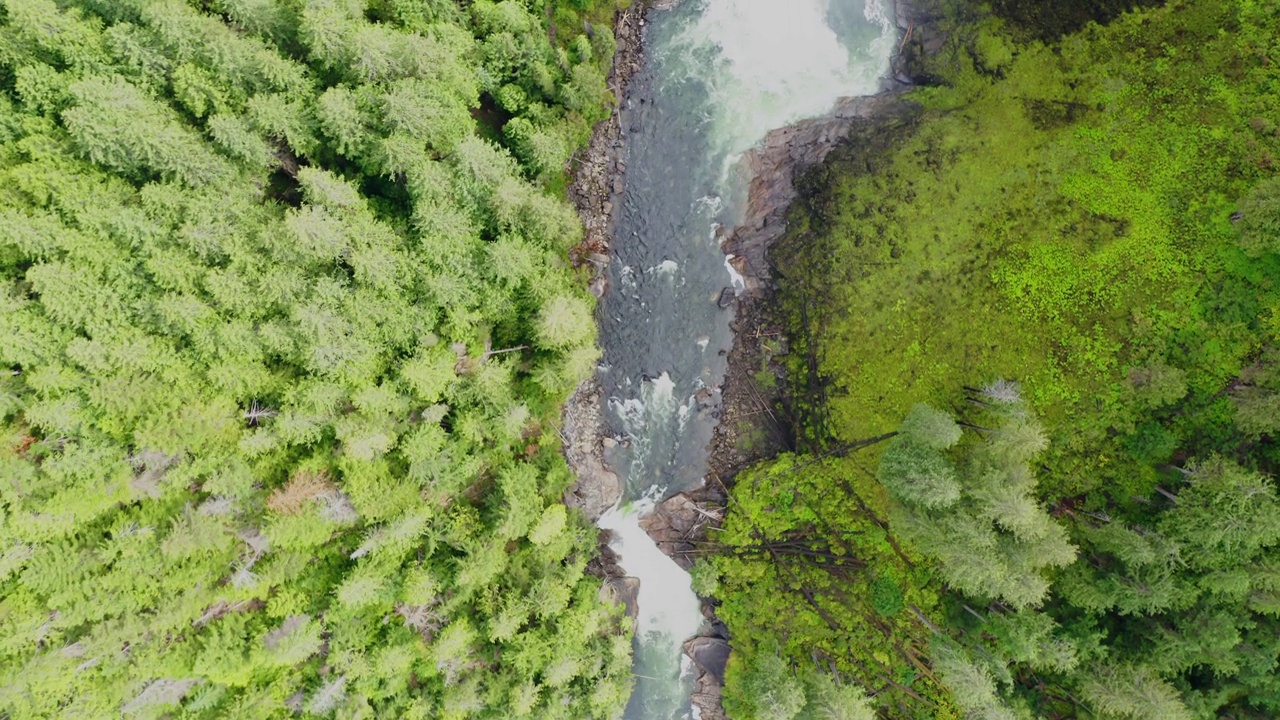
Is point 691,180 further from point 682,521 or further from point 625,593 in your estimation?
point 625,593

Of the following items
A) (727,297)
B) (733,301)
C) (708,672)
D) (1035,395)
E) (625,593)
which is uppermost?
(727,297)

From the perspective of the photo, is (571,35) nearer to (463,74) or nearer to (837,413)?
(463,74)

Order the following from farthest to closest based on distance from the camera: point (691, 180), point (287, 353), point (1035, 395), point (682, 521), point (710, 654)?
point (710, 654)
point (682, 521)
point (691, 180)
point (1035, 395)
point (287, 353)

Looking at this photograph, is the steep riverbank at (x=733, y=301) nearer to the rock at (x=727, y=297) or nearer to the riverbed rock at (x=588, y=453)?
the riverbed rock at (x=588, y=453)

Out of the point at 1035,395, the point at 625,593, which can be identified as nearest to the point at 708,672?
the point at 625,593

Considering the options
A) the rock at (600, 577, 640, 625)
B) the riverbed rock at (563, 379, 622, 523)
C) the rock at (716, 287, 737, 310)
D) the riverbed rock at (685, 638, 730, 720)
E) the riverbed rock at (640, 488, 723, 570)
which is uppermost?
the rock at (716, 287, 737, 310)

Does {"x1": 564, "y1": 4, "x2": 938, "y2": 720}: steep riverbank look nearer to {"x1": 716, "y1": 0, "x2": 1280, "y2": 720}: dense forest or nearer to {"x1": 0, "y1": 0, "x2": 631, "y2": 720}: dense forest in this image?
{"x1": 716, "y1": 0, "x2": 1280, "y2": 720}: dense forest

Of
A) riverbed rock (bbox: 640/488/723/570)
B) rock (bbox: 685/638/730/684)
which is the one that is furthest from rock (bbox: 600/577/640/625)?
rock (bbox: 685/638/730/684)
